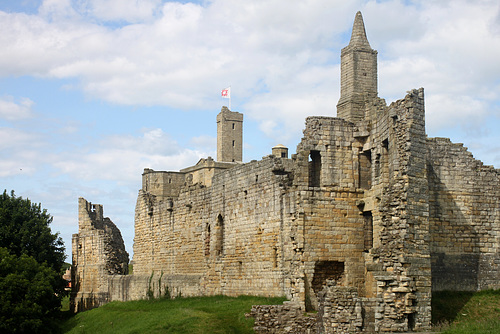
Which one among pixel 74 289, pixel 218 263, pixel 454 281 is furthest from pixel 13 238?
pixel 454 281

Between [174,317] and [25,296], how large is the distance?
11.9m

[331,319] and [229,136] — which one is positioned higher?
[229,136]

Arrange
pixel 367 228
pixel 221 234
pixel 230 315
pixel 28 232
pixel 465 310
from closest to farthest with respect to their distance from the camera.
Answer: pixel 465 310
pixel 230 315
pixel 367 228
pixel 221 234
pixel 28 232

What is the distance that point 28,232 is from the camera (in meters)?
40.5

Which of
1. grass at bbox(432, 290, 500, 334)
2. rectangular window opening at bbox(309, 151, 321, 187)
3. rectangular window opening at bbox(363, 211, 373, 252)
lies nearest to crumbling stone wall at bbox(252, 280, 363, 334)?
grass at bbox(432, 290, 500, 334)

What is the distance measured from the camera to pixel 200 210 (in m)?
33.3

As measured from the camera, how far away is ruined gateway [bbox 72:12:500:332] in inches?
824

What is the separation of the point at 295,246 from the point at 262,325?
10.4ft

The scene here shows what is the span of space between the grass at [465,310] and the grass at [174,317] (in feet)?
17.5

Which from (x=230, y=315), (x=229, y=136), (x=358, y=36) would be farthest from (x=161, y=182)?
(x=230, y=315)

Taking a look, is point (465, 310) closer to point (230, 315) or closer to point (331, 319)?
point (331, 319)

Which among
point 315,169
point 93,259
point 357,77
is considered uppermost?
point 357,77

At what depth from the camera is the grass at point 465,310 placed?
66.7ft

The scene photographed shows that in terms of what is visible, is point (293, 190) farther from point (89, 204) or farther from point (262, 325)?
point (89, 204)
